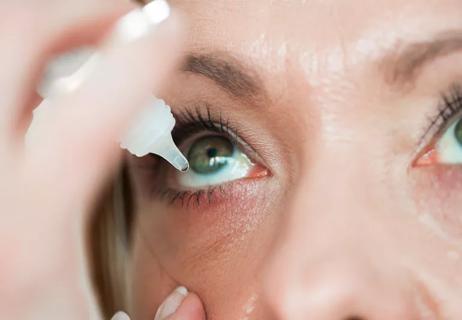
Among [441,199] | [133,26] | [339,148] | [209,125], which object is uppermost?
[133,26]

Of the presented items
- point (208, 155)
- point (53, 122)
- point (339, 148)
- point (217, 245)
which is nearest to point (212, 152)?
point (208, 155)

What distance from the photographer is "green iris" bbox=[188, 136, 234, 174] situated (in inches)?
47.2

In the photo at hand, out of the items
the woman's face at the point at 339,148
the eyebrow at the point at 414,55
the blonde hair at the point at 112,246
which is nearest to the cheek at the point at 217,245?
the woman's face at the point at 339,148

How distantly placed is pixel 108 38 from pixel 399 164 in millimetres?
380

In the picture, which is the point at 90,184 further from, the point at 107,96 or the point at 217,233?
the point at 217,233

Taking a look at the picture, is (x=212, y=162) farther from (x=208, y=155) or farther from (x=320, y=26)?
(x=320, y=26)

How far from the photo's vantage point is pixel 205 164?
47.7 inches

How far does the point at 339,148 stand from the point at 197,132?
27cm

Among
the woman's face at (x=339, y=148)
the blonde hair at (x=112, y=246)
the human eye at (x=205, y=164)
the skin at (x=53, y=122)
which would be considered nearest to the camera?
the skin at (x=53, y=122)

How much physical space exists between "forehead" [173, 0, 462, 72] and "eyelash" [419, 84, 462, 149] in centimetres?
8

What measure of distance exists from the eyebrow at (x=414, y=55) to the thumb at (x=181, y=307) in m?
0.39

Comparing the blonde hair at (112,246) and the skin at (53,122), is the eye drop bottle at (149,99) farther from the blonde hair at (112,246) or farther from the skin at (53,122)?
the blonde hair at (112,246)

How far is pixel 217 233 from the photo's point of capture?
1121 mm

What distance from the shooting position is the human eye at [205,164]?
1.14 metres
